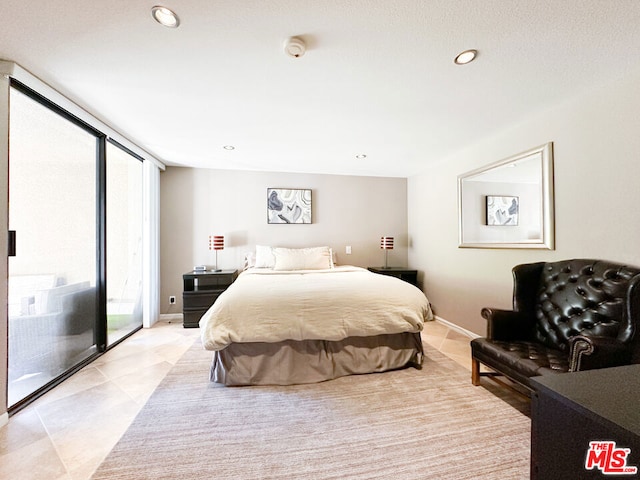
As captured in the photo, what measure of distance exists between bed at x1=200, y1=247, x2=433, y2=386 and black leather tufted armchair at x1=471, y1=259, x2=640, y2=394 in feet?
2.00

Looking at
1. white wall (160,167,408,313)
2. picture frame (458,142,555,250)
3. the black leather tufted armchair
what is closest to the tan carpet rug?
the black leather tufted armchair

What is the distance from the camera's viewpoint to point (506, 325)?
2.02 m

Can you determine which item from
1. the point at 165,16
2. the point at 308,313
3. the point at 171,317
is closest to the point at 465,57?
the point at 165,16

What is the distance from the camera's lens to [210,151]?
329 centimetres

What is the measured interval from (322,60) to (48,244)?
2582mm

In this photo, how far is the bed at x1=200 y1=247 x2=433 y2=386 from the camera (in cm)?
200

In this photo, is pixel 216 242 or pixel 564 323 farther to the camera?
pixel 216 242

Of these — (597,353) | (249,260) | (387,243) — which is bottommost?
(597,353)

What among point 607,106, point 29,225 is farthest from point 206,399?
point 607,106

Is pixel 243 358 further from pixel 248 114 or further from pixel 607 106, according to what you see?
pixel 607 106

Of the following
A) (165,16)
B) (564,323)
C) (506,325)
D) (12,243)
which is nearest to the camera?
(165,16)

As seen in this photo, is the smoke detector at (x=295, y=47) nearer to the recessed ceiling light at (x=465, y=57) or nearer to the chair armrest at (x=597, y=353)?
the recessed ceiling light at (x=465, y=57)

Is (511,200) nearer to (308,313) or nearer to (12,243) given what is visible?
(308,313)

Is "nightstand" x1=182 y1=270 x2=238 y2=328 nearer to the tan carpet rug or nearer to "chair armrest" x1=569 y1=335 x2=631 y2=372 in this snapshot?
the tan carpet rug
